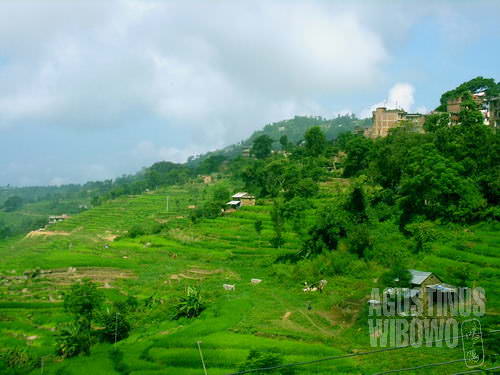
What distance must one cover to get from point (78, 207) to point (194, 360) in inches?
4188

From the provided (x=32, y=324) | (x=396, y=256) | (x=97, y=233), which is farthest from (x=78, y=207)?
(x=396, y=256)

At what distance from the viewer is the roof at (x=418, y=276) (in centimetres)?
2030

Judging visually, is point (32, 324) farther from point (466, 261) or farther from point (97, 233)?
point (97, 233)

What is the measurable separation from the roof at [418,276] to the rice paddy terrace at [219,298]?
207 cm

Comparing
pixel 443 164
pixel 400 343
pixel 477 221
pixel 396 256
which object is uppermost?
pixel 443 164

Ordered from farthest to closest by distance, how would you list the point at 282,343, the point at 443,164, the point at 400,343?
the point at 443,164 < the point at 282,343 < the point at 400,343

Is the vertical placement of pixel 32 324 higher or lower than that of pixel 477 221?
lower

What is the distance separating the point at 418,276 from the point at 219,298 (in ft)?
35.8

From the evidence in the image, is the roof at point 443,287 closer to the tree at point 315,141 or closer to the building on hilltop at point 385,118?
the tree at point 315,141

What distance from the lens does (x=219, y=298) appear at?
84.0ft

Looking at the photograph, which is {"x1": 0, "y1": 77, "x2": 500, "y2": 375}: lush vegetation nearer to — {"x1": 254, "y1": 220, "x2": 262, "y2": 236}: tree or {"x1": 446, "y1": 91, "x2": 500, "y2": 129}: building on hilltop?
{"x1": 254, "y1": 220, "x2": 262, "y2": 236}: tree

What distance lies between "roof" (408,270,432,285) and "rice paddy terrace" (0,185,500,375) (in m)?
2.07

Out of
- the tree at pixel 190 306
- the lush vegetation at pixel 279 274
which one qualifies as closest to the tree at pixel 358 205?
the lush vegetation at pixel 279 274

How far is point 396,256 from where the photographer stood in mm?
26078
